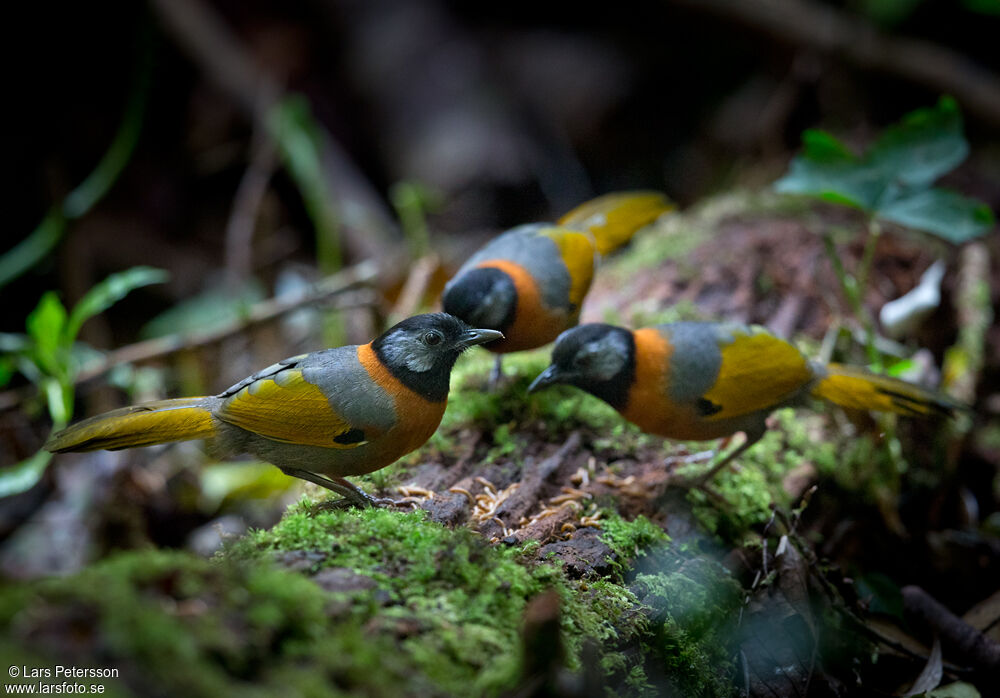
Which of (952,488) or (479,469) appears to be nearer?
(479,469)

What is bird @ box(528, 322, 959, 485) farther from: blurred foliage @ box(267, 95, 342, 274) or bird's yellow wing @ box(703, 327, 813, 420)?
blurred foliage @ box(267, 95, 342, 274)

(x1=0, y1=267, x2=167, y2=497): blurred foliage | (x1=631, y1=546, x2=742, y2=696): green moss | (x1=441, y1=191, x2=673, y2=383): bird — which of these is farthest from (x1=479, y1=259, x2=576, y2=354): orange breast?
→ (x1=0, y1=267, x2=167, y2=497): blurred foliage

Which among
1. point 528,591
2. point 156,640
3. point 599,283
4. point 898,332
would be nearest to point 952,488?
point 898,332

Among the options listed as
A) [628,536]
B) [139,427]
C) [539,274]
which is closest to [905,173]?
[539,274]

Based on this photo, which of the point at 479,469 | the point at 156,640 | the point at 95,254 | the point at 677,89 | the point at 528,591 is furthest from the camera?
the point at 677,89

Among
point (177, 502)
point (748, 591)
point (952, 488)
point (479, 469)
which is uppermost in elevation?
point (479, 469)

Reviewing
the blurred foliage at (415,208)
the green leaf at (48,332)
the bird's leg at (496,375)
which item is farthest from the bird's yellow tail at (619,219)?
the green leaf at (48,332)

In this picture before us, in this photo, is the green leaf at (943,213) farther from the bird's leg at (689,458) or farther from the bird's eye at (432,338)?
the bird's eye at (432,338)

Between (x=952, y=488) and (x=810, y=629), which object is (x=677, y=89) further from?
(x=810, y=629)
